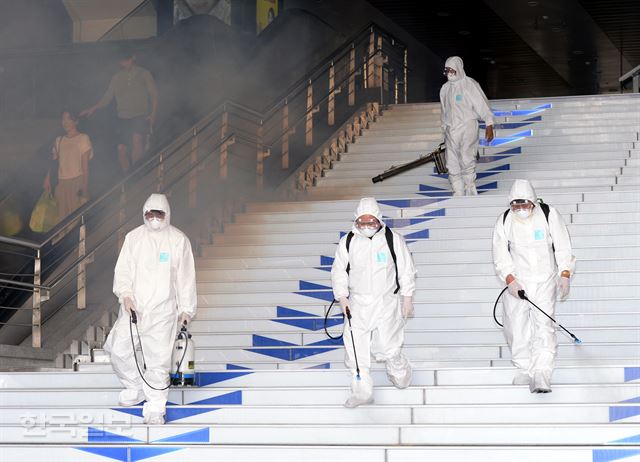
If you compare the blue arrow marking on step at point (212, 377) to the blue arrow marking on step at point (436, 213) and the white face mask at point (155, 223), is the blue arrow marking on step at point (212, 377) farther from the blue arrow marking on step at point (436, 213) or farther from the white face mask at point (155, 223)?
the blue arrow marking on step at point (436, 213)

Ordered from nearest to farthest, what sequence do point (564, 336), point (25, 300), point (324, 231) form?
point (564, 336) → point (25, 300) → point (324, 231)

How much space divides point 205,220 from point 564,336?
3.90m

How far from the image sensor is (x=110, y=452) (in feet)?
22.0

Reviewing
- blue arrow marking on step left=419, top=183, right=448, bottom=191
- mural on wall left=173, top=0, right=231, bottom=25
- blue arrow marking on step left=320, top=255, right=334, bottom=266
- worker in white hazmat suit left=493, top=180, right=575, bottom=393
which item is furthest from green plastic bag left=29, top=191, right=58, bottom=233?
mural on wall left=173, top=0, right=231, bottom=25

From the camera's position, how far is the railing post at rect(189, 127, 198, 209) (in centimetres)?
1082

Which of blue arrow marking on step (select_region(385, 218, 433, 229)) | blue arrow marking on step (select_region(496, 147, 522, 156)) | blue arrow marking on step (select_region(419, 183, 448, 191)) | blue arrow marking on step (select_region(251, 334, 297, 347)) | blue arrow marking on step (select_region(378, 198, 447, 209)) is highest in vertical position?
blue arrow marking on step (select_region(496, 147, 522, 156))

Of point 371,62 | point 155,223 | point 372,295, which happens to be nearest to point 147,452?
point 155,223

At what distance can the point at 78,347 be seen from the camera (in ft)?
28.9

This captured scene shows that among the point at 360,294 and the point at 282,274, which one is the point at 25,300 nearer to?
the point at 282,274

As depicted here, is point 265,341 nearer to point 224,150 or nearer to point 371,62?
point 224,150

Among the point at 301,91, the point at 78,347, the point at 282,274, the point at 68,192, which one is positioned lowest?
the point at 78,347

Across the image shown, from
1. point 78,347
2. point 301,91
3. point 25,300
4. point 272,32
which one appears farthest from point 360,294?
point 272,32

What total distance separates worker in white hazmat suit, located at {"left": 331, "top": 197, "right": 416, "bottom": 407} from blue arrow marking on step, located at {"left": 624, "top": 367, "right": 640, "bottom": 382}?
140 cm

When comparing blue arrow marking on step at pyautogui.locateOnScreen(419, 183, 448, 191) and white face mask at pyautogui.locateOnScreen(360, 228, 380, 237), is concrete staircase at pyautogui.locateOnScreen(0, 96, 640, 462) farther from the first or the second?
white face mask at pyautogui.locateOnScreen(360, 228, 380, 237)
